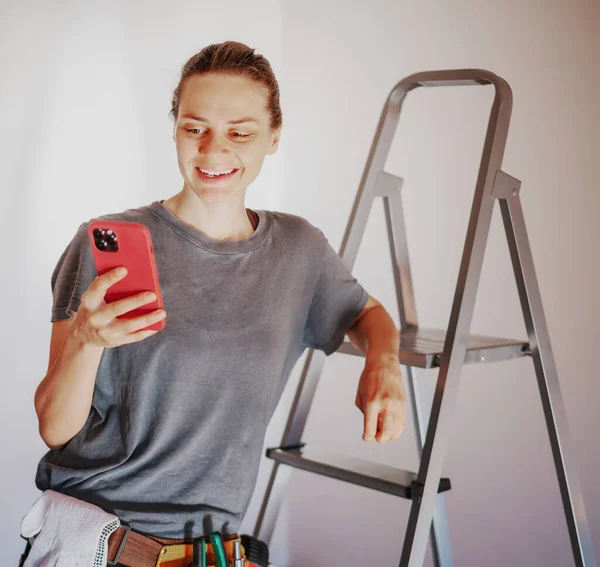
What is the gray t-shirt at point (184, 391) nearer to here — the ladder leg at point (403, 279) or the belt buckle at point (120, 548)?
the belt buckle at point (120, 548)

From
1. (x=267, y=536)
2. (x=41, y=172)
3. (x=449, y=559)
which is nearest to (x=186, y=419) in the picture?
(x=267, y=536)

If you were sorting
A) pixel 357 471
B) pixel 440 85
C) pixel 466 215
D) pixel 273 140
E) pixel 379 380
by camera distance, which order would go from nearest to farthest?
1. pixel 379 380
2. pixel 273 140
3. pixel 357 471
4. pixel 440 85
5. pixel 466 215

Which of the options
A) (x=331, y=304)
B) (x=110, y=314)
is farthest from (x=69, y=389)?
(x=331, y=304)

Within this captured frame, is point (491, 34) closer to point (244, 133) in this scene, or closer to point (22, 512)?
point (244, 133)

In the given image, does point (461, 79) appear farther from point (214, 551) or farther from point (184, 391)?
point (214, 551)

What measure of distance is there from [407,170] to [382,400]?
1282 millimetres

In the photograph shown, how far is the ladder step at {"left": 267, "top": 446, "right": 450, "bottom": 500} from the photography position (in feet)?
4.82

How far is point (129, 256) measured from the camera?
1039 mm

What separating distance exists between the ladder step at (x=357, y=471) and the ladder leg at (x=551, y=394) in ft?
0.97

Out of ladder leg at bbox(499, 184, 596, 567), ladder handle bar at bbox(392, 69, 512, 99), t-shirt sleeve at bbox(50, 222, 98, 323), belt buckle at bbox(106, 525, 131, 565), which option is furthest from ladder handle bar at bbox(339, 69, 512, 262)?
belt buckle at bbox(106, 525, 131, 565)

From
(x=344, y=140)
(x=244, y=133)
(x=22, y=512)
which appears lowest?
(x=22, y=512)

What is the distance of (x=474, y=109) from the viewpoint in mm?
2279

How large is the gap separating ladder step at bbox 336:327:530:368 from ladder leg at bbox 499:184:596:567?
42 millimetres

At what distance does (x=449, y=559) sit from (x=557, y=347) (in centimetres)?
73
